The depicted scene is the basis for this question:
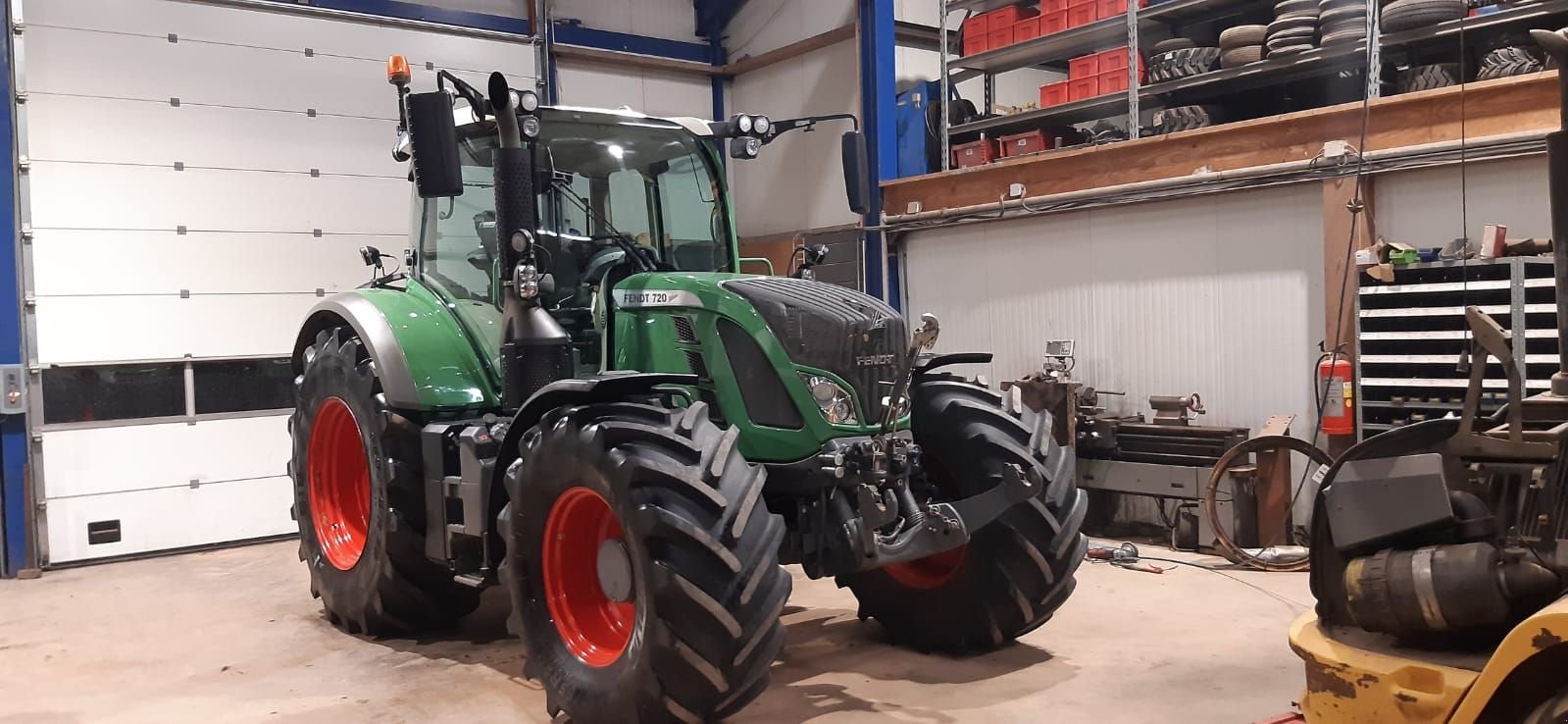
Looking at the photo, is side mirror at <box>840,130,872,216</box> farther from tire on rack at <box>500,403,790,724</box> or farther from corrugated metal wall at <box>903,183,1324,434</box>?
corrugated metal wall at <box>903,183,1324,434</box>

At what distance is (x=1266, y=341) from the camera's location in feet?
22.1

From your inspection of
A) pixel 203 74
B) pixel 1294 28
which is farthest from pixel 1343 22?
pixel 203 74

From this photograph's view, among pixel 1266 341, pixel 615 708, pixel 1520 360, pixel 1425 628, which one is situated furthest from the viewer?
pixel 1266 341

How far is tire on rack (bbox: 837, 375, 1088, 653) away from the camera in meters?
4.21

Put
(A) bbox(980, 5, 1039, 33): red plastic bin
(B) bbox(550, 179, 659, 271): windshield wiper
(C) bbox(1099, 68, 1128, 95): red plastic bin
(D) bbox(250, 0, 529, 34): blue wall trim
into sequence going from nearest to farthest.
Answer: (B) bbox(550, 179, 659, 271): windshield wiper, (C) bbox(1099, 68, 1128, 95): red plastic bin, (D) bbox(250, 0, 529, 34): blue wall trim, (A) bbox(980, 5, 1039, 33): red plastic bin

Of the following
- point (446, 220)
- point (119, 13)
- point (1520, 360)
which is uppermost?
point (119, 13)

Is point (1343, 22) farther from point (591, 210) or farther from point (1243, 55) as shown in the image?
point (591, 210)

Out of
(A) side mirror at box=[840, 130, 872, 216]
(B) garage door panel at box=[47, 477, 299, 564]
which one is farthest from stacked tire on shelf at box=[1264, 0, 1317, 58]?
(B) garage door panel at box=[47, 477, 299, 564]

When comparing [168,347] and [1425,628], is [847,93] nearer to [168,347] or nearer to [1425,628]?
[168,347]

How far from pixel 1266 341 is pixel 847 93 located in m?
3.97

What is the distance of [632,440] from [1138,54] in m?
5.45

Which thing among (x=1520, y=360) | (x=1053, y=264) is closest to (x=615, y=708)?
(x=1520, y=360)

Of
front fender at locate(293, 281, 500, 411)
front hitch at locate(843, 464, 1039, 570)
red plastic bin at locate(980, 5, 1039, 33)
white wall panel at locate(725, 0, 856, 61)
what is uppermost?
white wall panel at locate(725, 0, 856, 61)

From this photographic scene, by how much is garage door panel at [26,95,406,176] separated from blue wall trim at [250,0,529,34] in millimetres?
753
